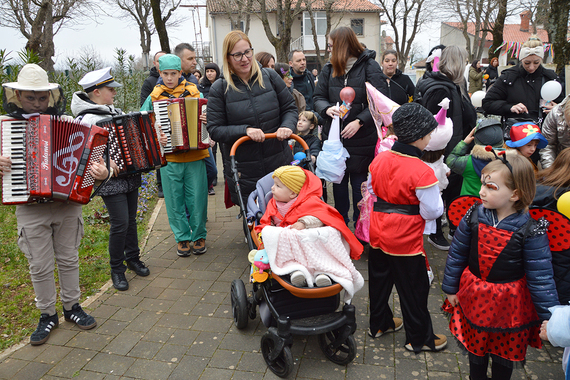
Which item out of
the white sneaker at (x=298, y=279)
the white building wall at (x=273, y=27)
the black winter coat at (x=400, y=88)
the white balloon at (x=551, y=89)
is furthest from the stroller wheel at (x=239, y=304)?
the white building wall at (x=273, y=27)

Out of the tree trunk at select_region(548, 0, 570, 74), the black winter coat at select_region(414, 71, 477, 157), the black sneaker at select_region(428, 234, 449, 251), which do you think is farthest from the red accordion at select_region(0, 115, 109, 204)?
the tree trunk at select_region(548, 0, 570, 74)

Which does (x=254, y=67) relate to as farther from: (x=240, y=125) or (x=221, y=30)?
(x=221, y=30)

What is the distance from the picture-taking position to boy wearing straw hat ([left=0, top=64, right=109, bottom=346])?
314cm

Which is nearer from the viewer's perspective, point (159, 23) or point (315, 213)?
point (315, 213)

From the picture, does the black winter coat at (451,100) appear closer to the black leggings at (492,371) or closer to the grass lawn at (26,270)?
the black leggings at (492,371)

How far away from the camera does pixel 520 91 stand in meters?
5.05

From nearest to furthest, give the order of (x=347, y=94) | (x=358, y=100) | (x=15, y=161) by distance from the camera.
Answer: (x=15, y=161), (x=347, y=94), (x=358, y=100)

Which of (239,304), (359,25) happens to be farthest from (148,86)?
(359,25)

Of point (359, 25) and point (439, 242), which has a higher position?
point (359, 25)

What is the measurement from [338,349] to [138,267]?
265cm

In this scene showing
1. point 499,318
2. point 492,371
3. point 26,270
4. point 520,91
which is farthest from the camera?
point 520,91

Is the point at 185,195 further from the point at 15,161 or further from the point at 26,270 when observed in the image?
the point at 15,161

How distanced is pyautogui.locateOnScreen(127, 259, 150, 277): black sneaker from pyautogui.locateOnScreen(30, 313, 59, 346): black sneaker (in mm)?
1065

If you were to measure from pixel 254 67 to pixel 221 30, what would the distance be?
38.2 m
